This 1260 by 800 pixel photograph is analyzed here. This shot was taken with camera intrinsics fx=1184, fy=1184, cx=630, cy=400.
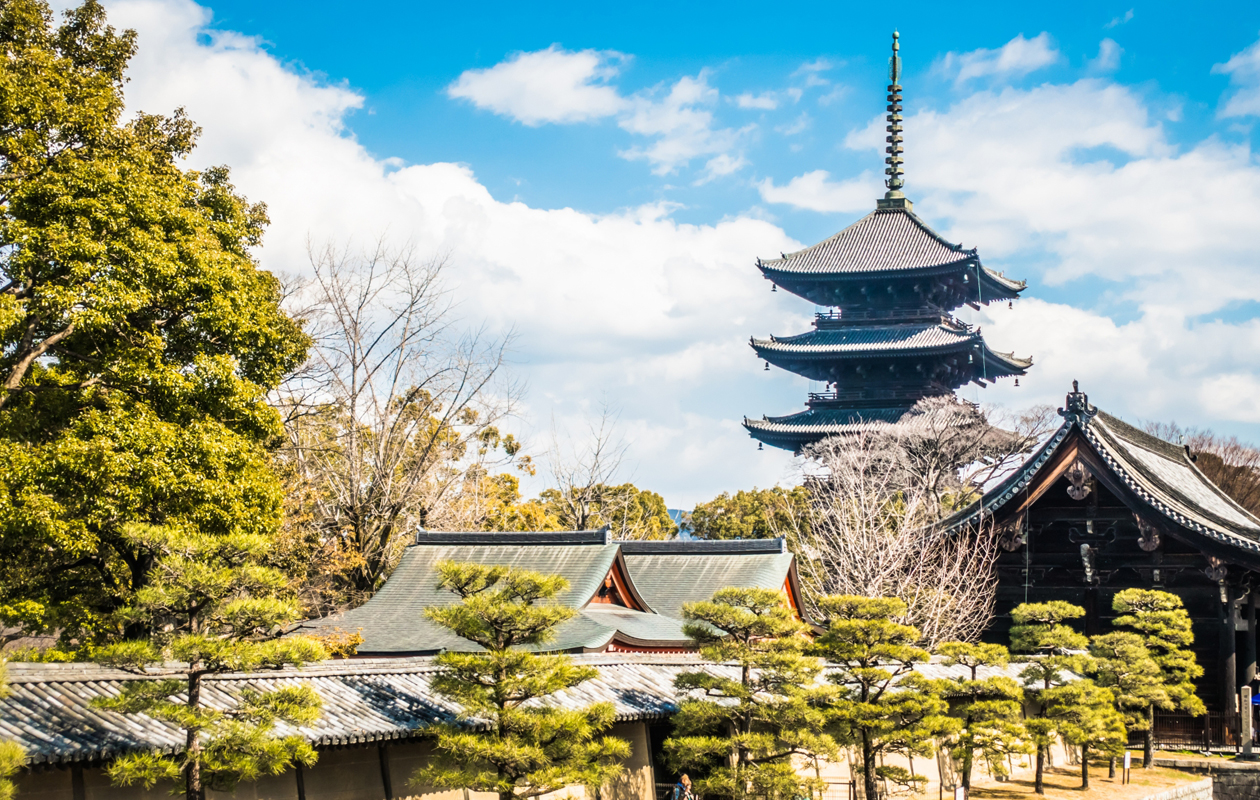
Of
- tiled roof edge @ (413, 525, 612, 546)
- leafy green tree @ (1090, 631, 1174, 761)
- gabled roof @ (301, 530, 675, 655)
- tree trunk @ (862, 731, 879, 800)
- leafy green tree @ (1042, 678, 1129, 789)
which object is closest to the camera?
tree trunk @ (862, 731, 879, 800)

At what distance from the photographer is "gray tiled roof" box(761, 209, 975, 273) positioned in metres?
45.8

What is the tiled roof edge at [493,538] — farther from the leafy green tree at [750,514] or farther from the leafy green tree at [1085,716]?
the leafy green tree at [750,514]

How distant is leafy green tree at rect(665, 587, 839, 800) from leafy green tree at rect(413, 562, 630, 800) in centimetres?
201

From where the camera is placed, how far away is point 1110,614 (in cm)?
2788

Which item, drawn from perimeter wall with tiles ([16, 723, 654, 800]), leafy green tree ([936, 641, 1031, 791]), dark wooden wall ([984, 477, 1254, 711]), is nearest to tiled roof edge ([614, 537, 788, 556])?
dark wooden wall ([984, 477, 1254, 711])

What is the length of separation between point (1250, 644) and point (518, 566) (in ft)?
55.3

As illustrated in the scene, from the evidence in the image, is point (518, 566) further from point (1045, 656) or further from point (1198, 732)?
point (1198, 732)

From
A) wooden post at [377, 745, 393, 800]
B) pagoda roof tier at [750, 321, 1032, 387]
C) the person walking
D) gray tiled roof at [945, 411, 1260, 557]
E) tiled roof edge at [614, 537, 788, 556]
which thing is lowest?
the person walking

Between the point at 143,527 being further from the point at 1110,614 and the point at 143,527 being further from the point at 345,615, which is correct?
the point at 1110,614

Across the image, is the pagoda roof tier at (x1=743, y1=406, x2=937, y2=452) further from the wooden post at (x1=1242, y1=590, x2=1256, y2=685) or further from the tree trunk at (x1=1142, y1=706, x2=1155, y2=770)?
the tree trunk at (x1=1142, y1=706, x2=1155, y2=770)

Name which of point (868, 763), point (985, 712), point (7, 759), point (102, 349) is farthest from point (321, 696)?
point (985, 712)

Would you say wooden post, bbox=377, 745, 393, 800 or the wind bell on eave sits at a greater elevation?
the wind bell on eave

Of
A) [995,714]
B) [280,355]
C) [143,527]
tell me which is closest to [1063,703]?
[995,714]

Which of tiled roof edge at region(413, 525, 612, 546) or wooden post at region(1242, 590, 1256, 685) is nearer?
wooden post at region(1242, 590, 1256, 685)
